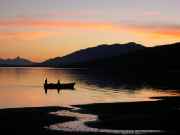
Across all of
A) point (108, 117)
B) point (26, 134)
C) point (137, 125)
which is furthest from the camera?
point (108, 117)

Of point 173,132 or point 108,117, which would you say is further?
→ point 108,117

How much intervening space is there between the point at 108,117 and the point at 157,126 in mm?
9258

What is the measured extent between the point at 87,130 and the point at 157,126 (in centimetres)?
768

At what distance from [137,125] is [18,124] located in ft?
40.9

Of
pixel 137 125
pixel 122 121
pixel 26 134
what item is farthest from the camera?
pixel 122 121

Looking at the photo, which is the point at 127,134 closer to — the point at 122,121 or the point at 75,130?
the point at 75,130

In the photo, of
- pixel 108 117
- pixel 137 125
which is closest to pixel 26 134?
pixel 137 125

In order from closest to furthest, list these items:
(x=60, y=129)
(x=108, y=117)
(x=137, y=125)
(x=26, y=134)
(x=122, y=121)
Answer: (x=26, y=134) → (x=60, y=129) → (x=137, y=125) → (x=122, y=121) → (x=108, y=117)

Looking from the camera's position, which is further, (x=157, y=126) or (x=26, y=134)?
(x=157, y=126)

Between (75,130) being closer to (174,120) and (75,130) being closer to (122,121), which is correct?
(122,121)

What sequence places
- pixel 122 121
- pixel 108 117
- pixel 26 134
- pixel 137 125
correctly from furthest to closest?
pixel 108 117 → pixel 122 121 → pixel 137 125 → pixel 26 134

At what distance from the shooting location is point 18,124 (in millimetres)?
39906

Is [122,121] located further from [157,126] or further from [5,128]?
[5,128]

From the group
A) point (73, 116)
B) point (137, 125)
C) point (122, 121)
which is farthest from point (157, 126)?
point (73, 116)
